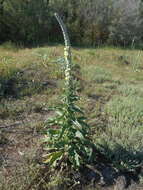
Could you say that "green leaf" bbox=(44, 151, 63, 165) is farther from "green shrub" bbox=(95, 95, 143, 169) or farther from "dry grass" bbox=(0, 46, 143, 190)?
"green shrub" bbox=(95, 95, 143, 169)

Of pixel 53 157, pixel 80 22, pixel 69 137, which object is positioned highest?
pixel 80 22

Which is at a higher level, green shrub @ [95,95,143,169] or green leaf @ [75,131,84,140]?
green leaf @ [75,131,84,140]

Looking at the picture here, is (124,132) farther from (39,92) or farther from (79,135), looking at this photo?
(39,92)

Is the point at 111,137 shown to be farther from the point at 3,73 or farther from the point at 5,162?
the point at 3,73

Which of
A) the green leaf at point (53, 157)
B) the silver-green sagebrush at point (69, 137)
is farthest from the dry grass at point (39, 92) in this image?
the silver-green sagebrush at point (69, 137)

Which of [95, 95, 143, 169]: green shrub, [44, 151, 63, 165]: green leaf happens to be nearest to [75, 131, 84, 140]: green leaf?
[44, 151, 63, 165]: green leaf

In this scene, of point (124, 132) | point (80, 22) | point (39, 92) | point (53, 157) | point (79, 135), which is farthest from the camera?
point (80, 22)

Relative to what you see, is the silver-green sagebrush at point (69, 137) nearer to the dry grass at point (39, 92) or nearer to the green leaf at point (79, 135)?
the green leaf at point (79, 135)

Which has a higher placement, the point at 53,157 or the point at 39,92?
the point at 39,92

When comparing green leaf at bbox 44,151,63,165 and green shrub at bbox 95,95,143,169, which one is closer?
green leaf at bbox 44,151,63,165

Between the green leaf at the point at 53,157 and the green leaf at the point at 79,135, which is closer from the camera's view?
the green leaf at the point at 79,135

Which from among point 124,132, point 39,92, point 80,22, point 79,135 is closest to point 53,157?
point 79,135

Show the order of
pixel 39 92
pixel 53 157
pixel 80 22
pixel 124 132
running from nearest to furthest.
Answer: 1. pixel 53 157
2. pixel 124 132
3. pixel 39 92
4. pixel 80 22

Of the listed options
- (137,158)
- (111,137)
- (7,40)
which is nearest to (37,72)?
(111,137)
